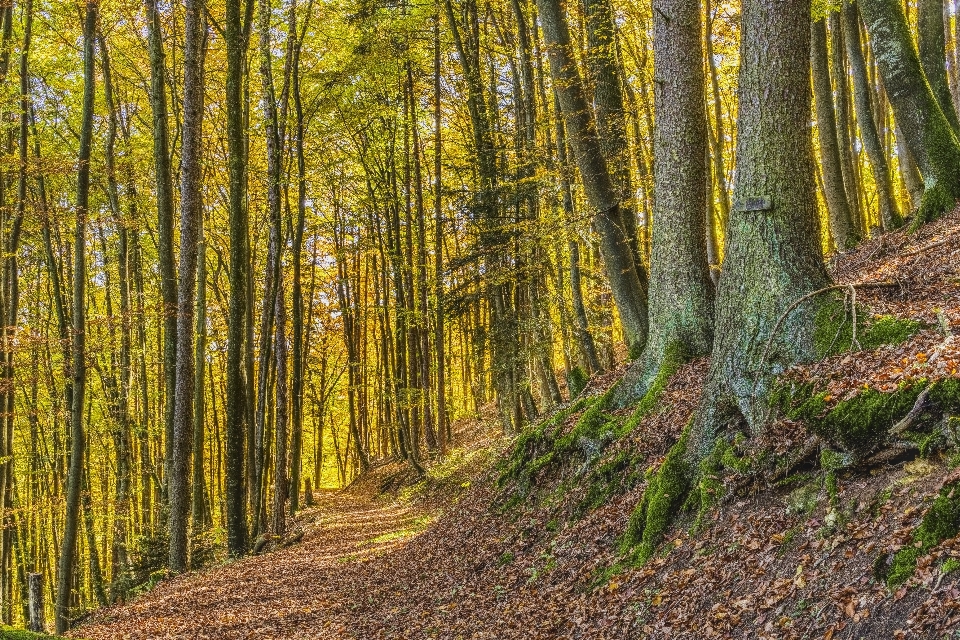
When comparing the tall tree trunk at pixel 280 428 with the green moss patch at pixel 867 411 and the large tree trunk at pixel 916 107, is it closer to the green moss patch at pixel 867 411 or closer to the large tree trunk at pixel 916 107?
the green moss patch at pixel 867 411

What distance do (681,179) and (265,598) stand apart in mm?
7533

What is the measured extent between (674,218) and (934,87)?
6064 mm

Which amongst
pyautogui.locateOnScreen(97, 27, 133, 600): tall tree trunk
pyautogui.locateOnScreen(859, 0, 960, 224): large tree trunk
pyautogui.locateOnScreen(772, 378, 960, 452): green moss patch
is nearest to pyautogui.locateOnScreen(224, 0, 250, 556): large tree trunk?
pyautogui.locateOnScreen(97, 27, 133, 600): tall tree trunk

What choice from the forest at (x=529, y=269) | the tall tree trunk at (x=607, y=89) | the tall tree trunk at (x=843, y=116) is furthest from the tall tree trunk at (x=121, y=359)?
the tall tree trunk at (x=843, y=116)

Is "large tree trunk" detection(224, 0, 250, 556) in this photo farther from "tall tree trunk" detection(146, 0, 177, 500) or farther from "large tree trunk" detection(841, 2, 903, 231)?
"large tree trunk" detection(841, 2, 903, 231)

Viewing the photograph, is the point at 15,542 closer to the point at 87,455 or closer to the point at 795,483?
the point at 87,455

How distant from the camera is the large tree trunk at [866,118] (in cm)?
1233

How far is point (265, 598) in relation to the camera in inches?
368

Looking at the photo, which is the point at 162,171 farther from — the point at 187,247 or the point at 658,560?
the point at 658,560

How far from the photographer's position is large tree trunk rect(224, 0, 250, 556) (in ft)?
39.6

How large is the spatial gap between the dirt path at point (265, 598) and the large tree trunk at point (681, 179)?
4.94 meters

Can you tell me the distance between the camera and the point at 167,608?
9.38 metres

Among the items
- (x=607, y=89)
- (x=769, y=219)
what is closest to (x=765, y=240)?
(x=769, y=219)

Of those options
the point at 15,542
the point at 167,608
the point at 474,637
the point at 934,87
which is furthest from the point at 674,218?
the point at 15,542
